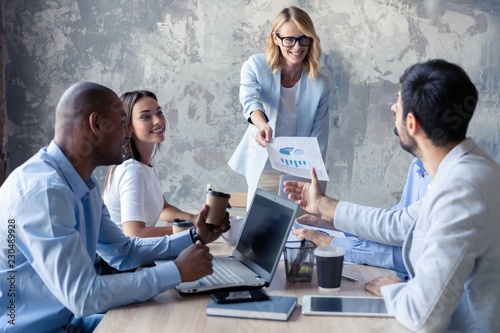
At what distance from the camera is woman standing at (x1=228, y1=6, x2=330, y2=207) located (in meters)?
3.41

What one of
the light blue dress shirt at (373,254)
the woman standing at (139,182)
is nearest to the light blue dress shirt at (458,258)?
the light blue dress shirt at (373,254)

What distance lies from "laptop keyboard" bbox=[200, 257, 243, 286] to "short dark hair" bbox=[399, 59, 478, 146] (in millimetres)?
636

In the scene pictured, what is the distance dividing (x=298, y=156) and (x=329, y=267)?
2.96ft

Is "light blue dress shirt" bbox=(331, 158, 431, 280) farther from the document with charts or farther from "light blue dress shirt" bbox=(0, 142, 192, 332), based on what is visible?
"light blue dress shirt" bbox=(0, 142, 192, 332)

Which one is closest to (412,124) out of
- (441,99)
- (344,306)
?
(441,99)

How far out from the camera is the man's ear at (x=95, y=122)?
1.76 metres

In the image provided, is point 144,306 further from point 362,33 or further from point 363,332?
point 362,33

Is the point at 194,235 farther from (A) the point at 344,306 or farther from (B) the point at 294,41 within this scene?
(B) the point at 294,41

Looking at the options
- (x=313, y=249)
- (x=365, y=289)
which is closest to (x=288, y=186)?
(x=313, y=249)

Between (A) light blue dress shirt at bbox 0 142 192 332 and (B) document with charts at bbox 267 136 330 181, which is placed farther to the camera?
(B) document with charts at bbox 267 136 330 181

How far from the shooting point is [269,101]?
3.52 metres

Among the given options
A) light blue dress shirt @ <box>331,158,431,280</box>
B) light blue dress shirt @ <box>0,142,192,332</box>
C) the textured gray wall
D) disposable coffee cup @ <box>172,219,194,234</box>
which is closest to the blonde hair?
the textured gray wall

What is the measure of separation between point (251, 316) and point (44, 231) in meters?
0.53

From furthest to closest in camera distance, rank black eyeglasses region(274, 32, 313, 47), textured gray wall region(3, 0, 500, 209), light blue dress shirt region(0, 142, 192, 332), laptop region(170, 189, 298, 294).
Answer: textured gray wall region(3, 0, 500, 209) < black eyeglasses region(274, 32, 313, 47) < laptop region(170, 189, 298, 294) < light blue dress shirt region(0, 142, 192, 332)
